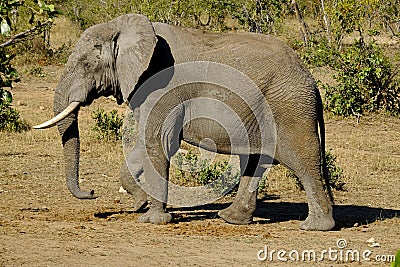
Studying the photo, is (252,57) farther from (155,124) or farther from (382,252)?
(382,252)

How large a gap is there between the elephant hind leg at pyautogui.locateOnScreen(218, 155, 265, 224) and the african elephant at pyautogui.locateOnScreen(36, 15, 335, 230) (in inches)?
12.3

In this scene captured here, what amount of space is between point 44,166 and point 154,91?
11.0ft

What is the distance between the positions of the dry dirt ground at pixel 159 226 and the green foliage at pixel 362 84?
72.8 inches

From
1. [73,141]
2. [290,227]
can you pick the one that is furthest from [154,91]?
[290,227]

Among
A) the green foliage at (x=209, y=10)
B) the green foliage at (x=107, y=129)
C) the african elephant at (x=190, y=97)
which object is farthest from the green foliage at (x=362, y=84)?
the african elephant at (x=190, y=97)

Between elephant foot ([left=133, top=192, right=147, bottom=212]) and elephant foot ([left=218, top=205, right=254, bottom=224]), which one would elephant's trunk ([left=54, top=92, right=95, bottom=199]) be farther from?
elephant foot ([left=218, top=205, right=254, bottom=224])

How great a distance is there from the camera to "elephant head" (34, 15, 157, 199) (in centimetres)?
747

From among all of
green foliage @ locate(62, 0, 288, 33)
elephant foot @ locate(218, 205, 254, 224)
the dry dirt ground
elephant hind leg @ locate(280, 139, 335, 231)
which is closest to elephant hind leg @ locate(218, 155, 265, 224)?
elephant foot @ locate(218, 205, 254, 224)

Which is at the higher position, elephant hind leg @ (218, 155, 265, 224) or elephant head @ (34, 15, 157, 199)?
elephant head @ (34, 15, 157, 199)

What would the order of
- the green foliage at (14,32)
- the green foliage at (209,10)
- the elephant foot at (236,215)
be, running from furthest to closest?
the green foliage at (209,10) → the elephant foot at (236,215) → the green foliage at (14,32)

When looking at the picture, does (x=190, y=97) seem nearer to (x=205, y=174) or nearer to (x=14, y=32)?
(x=205, y=174)

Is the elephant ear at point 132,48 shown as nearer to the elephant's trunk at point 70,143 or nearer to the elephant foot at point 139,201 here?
the elephant's trunk at point 70,143

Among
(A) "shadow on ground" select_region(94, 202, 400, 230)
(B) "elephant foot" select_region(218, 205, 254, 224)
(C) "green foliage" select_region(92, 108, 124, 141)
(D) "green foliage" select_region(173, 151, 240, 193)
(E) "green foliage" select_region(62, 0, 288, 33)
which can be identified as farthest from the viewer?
(E) "green foliage" select_region(62, 0, 288, 33)

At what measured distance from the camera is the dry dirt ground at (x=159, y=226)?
6176 millimetres
